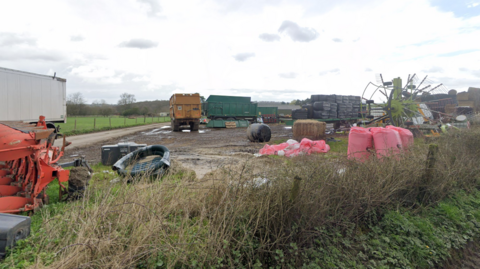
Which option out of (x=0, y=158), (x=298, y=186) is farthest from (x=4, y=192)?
(x=298, y=186)

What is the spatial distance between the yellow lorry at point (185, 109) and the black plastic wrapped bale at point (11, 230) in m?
19.3

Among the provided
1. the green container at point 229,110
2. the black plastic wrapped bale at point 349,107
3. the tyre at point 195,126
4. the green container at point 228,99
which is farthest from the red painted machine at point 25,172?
the green container at point 228,99

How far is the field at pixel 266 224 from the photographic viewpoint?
2.57 metres

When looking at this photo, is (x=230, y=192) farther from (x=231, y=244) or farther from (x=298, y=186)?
(x=298, y=186)

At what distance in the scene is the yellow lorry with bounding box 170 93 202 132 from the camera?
22.2m

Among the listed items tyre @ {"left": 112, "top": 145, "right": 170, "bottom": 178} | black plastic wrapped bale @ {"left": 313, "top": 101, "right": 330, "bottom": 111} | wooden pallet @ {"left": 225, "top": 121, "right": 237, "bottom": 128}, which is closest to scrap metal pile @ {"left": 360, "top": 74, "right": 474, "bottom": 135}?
black plastic wrapped bale @ {"left": 313, "top": 101, "right": 330, "bottom": 111}

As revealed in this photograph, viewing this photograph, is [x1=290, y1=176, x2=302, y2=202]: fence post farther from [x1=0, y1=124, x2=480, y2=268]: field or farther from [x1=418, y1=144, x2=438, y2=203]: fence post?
[x1=418, y1=144, x2=438, y2=203]: fence post

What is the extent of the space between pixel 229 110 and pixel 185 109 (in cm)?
722

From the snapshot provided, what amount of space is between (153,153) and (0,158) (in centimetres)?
390

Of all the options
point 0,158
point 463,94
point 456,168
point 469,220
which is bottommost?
point 469,220

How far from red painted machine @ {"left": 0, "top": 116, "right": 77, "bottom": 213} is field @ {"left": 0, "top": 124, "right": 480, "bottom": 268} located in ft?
1.16

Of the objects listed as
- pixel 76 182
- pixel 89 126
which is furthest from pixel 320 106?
pixel 89 126

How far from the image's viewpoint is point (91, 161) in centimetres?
912

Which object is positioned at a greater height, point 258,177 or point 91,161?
point 258,177
